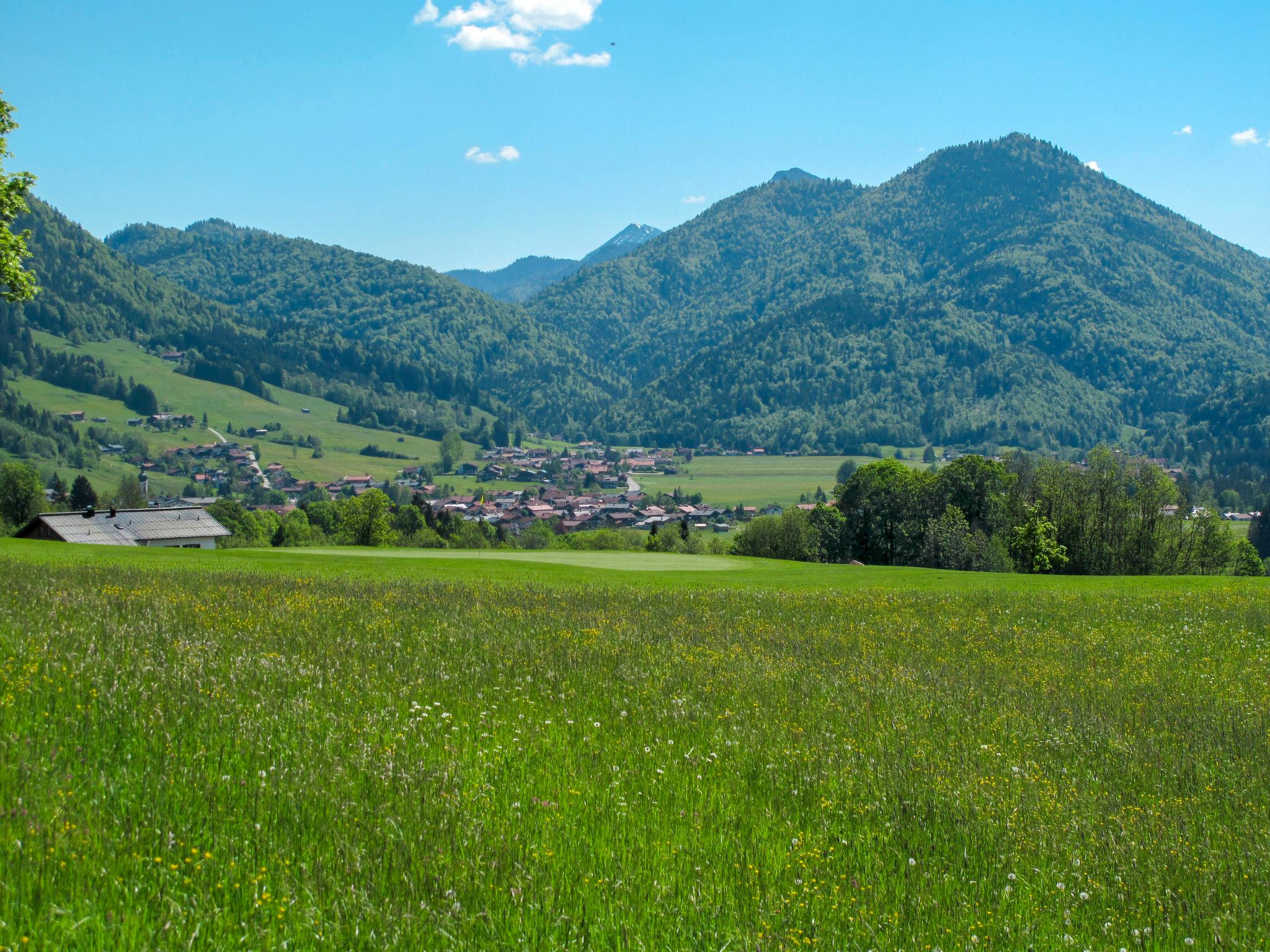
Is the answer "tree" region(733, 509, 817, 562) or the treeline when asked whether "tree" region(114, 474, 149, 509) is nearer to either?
"tree" region(733, 509, 817, 562)

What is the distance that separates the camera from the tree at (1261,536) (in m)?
111

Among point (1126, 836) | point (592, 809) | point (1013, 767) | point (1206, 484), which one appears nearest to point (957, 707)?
point (1013, 767)

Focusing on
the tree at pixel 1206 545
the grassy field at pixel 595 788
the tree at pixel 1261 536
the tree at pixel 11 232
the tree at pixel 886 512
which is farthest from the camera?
the tree at pixel 1261 536

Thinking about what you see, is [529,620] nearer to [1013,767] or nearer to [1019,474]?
[1013,767]

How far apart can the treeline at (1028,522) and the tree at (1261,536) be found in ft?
134

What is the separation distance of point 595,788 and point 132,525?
81.0 metres

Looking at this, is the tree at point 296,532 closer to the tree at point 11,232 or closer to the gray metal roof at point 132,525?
the gray metal roof at point 132,525

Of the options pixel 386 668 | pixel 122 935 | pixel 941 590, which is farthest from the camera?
pixel 941 590

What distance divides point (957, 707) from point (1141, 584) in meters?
19.0

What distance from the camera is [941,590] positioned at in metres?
23.6

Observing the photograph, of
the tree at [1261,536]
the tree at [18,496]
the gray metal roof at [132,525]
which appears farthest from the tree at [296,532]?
the tree at [1261,536]

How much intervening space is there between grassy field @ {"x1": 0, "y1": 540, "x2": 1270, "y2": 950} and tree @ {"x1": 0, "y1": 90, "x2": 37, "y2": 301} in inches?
434

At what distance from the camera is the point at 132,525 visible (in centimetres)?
7500

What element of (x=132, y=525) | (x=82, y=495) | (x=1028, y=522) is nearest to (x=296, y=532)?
(x=82, y=495)
